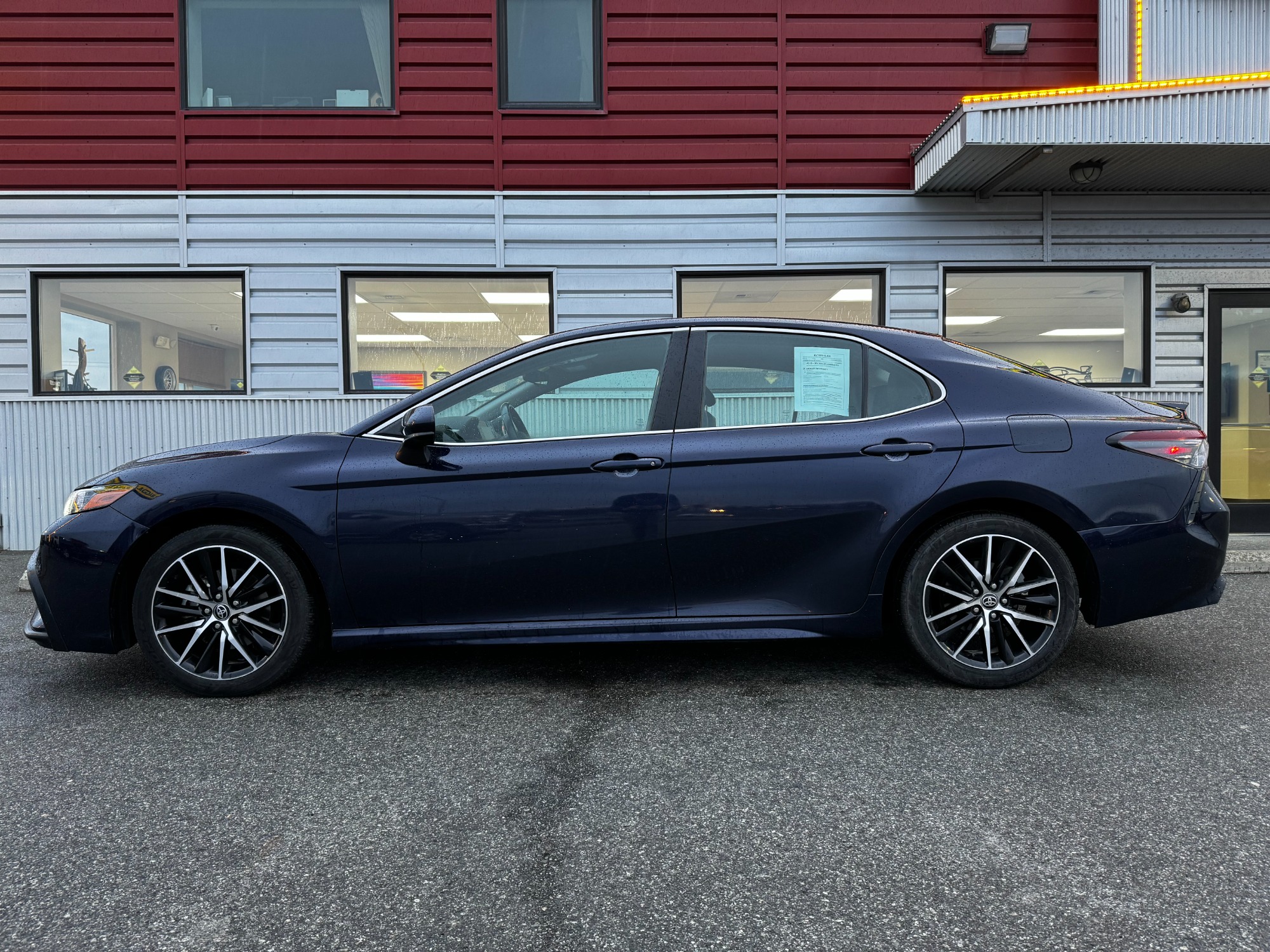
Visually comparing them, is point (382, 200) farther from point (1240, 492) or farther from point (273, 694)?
point (1240, 492)

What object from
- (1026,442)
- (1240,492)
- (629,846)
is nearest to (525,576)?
(629,846)

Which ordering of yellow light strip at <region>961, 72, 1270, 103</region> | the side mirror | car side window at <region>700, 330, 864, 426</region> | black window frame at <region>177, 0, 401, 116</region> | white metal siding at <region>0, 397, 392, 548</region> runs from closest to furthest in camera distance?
Result: 1. the side mirror
2. car side window at <region>700, 330, 864, 426</region>
3. yellow light strip at <region>961, 72, 1270, 103</region>
4. white metal siding at <region>0, 397, 392, 548</region>
5. black window frame at <region>177, 0, 401, 116</region>

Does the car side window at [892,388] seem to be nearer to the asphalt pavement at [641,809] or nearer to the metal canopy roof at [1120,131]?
the asphalt pavement at [641,809]

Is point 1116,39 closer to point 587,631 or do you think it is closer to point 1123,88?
point 1123,88

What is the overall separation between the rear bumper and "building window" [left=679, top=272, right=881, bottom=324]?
5.28 metres

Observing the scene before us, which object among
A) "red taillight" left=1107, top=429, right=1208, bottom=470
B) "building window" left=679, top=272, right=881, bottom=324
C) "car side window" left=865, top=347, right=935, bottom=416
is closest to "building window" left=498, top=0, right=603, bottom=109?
"building window" left=679, top=272, right=881, bottom=324

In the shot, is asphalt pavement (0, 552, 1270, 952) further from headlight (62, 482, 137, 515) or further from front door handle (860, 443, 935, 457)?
front door handle (860, 443, 935, 457)

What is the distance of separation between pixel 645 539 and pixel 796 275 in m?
5.71

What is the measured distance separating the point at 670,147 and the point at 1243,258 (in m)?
5.47

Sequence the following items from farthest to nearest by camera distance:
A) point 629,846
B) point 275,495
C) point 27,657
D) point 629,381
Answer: point 27,657
point 629,381
point 275,495
point 629,846

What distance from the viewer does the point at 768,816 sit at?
2.56 metres

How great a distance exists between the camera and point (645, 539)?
3.62 metres

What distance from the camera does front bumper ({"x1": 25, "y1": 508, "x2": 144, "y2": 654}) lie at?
11.9 ft

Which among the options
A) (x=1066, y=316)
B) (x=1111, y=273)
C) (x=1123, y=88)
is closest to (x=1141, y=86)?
(x=1123, y=88)
